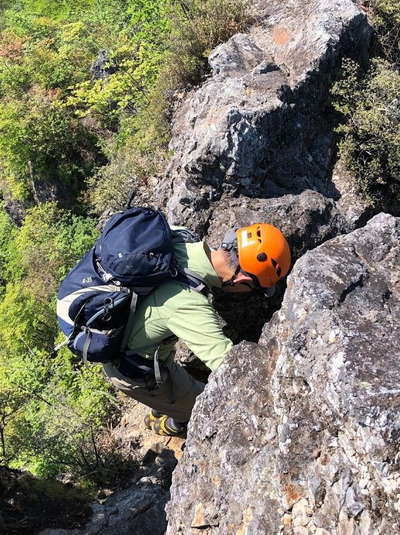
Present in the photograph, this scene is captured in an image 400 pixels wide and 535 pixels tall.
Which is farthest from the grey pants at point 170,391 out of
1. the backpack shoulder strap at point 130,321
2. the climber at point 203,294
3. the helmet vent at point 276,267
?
the helmet vent at point 276,267

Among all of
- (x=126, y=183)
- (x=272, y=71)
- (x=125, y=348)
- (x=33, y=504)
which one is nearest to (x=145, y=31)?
(x=126, y=183)

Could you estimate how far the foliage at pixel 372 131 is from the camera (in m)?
8.03

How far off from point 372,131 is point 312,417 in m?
5.84

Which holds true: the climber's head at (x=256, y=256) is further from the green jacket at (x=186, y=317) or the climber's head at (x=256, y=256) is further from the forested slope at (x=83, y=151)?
the forested slope at (x=83, y=151)

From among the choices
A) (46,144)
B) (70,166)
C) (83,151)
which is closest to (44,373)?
(70,166)

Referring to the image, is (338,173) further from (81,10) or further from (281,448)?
(81,10)

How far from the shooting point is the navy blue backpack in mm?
4527

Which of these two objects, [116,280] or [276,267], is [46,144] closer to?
[116,280]

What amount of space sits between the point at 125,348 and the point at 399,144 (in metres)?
5.57

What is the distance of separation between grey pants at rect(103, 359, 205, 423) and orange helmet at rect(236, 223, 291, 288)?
6.03 ft

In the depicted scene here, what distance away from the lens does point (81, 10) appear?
22875 mm

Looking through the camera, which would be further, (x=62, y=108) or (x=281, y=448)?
(x=62, y=108)

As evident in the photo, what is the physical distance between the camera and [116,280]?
4637mm

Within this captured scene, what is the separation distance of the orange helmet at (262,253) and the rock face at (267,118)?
2117 mm
